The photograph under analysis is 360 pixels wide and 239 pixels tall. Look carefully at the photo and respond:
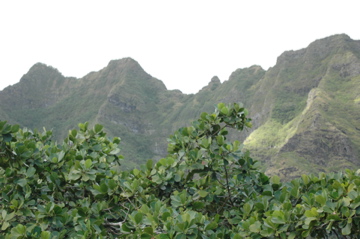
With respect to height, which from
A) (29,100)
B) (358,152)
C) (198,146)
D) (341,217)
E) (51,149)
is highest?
(29,100)

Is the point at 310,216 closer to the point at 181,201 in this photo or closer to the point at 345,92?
the point at 181,201

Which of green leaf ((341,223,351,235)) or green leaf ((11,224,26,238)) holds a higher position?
green leaf ((11,224,26,238))

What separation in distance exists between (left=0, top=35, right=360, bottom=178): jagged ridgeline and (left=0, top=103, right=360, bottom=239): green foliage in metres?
63.8

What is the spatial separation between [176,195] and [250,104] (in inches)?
4845

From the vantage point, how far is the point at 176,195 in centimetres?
370

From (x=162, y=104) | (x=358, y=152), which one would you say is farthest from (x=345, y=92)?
(x=162, y=104)

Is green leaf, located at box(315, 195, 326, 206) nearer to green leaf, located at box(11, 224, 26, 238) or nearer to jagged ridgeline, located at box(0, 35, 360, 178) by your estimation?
green leaf, located at box(11, 224, 26, 238)

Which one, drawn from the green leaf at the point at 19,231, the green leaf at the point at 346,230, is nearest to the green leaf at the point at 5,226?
the green leaf at the point at 19,231

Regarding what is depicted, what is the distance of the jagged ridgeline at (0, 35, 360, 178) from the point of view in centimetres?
7494

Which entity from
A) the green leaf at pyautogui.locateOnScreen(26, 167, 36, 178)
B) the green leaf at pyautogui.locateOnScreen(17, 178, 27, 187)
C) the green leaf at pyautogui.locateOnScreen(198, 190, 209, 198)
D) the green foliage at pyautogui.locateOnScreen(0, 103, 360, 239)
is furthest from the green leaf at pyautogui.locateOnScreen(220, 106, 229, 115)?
the green leaf at pyautogui.locateOnScreen(17, 178, 27, 187)

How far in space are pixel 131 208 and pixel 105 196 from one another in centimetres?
33

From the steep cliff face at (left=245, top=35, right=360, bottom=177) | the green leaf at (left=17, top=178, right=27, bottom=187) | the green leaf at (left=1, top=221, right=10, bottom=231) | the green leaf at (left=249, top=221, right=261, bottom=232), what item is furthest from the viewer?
the steep cliff face at (left=245, top=35, right=360, bottom=177)

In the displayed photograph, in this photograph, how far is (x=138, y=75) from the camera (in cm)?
16512

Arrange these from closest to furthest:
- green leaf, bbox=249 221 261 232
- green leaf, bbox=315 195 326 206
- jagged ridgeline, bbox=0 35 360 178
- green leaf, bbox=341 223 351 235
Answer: green leaf, bbox=341 223 351 235 < green leaf, bbox=315 195 326 206 < green leaf, bbox=249 221 261 232 < jagged ridgeline, bbox=0 35 360 178
